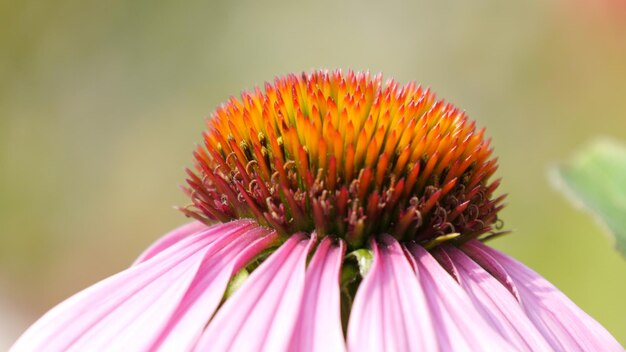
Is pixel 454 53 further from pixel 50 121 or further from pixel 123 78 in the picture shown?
pixel 50 121

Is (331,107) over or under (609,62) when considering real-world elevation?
under

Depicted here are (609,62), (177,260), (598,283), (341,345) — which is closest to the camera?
(341,345)

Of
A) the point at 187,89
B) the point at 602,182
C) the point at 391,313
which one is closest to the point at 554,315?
the point at 391,313

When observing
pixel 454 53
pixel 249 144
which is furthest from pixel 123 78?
pixel 249 144

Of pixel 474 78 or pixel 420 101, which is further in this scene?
pixel 474 78

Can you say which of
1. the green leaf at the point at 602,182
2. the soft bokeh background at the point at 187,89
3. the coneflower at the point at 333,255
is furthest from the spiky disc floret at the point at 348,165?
the soft bokeh background at the point at 187,89

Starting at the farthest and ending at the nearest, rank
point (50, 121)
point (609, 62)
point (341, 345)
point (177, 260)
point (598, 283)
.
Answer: point (50, 121), point (609, 62), point (598, 283), point (177, 260), point (341, 345)

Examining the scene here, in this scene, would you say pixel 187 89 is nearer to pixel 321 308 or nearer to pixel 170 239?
pixel 170 239

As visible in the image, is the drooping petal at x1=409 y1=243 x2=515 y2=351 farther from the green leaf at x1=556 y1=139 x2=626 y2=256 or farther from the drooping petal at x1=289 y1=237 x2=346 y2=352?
the green leaf at x1=556 y1=139 x2=626 y2=256

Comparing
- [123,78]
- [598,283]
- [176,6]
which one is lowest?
[598,283]
